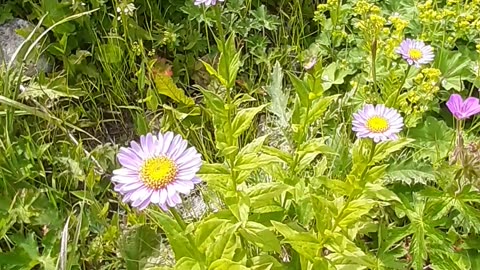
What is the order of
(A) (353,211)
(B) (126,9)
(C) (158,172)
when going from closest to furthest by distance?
(C) (158,172), (A) (353,211), (B) (126,9)

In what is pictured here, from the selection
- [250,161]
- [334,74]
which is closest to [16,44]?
[334,74]

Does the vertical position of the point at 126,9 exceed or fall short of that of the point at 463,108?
it exceeds it

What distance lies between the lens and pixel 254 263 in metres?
1.41

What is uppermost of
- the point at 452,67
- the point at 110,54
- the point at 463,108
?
the point at 110,54

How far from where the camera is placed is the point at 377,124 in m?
1.27

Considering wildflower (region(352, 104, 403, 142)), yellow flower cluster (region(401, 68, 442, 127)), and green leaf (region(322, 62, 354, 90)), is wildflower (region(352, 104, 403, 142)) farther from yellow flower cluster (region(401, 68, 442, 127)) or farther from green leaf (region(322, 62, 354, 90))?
green leaf (region(322, 62, 354, 90))

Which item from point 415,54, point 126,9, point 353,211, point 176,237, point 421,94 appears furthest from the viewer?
point 126,9

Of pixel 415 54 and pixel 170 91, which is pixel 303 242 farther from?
pixel 170 91

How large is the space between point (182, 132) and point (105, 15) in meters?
0.44

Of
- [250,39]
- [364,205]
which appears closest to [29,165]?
[250,39]

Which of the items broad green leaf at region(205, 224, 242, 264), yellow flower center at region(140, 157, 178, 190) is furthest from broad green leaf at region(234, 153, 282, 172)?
yellow flower center at region(140, 157, 178, 190)

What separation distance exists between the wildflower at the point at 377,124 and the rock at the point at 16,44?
0.97 metres

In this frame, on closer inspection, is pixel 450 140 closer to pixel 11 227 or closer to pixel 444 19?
pixel 444 19

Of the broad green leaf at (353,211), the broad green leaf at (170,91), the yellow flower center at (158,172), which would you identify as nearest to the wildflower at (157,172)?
the yellow flower center at (158,172)
